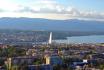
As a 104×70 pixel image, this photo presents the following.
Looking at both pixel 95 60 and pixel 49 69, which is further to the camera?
pixel 95 60

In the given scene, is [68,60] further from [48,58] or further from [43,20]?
[43,20]

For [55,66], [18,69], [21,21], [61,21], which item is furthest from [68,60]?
[61,21]

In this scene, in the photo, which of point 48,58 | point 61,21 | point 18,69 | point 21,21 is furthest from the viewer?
point 61,21

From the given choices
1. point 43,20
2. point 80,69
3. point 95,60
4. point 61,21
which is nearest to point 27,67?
point 80,69

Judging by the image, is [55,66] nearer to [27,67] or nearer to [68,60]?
[27,67]

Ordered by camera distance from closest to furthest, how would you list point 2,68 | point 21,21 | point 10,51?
point 2,68, point 10,51, point 21,21

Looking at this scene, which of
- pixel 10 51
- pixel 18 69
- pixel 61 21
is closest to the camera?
pixel 18 69

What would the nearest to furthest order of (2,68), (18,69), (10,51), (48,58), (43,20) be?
(18,69)
(2,68)
(48,58)
(10,51)
(43,20)

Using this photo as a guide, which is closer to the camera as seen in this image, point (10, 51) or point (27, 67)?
point (27, 67)
